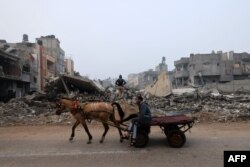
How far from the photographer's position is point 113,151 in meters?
11.4

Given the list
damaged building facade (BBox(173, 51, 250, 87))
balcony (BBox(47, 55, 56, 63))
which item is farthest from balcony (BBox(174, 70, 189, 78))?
balcony (BBox(47, 55, 56, 63))

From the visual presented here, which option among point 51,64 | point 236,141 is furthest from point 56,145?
point 51,64

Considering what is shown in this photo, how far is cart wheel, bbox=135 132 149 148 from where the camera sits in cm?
1186

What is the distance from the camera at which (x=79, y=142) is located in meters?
13.1

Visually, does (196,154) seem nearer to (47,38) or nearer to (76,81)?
(76,81)

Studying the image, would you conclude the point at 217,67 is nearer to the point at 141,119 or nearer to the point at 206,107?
the point at 206,107

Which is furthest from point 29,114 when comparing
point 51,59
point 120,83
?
point 51,59

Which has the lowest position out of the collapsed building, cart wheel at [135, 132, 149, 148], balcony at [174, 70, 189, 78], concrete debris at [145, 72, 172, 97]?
cart wheel at [135, 132, 149, 148]

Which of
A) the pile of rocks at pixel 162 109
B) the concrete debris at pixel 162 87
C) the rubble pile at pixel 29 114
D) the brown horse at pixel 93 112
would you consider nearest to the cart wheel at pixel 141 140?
the brown horse at pixel 93 112

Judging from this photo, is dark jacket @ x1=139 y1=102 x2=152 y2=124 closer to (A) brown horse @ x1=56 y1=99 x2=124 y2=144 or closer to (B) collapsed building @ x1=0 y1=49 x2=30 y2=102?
(A) brown horse @ x1=56 y1=99 x2=124 y2=144

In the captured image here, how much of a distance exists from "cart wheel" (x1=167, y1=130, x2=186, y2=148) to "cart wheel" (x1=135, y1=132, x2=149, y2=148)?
0.74 meters

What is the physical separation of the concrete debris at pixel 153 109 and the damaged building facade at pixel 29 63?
676cm

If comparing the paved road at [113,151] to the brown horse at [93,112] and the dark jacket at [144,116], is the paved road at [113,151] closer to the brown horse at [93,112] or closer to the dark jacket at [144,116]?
the brown horse at [93,112]

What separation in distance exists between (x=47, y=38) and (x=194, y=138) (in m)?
58.0
